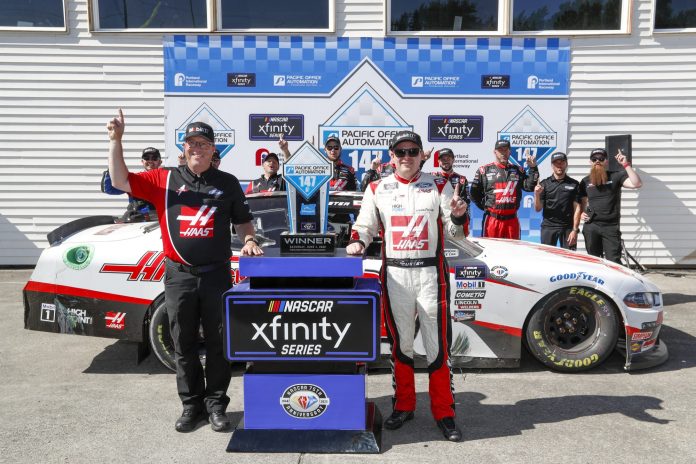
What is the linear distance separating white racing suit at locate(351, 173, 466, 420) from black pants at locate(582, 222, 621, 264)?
3848 mm

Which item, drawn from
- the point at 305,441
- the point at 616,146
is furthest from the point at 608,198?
the point at 305,441

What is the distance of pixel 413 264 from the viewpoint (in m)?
3.46

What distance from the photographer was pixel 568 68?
8547 millimetres

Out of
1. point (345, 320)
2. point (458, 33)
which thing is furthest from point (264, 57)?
point (345, 320)

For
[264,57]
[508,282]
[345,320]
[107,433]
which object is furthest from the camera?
[264,57]

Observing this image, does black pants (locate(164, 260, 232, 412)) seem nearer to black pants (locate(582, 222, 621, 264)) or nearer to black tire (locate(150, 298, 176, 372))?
black tire (locate(150, 298, 176, 372))

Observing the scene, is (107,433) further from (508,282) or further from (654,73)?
(654,73)

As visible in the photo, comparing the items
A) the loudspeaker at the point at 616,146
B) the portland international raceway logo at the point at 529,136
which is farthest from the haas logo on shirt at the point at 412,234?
the loudspeaker at the point at 616,146

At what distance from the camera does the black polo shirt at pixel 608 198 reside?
21.9 ft

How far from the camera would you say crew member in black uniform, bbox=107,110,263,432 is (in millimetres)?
3467

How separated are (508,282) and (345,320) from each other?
5.08ft

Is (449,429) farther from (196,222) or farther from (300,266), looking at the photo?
(196,222)

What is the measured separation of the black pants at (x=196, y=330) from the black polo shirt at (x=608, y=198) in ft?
15.5

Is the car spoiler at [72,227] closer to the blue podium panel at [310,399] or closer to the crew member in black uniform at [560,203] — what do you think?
the blue podium panel at [310,399]
